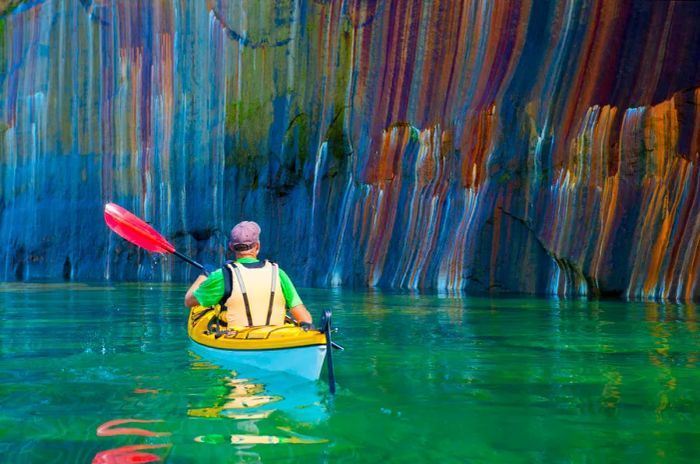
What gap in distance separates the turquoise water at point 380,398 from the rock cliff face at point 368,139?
6.94m

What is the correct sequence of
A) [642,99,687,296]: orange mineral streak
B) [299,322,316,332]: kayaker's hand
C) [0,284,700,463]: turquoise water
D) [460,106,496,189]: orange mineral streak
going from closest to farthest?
[0,284,700,463]: turquoise water, [299,322,316,332]: kayaker's hand, [642,99,687,296]: orange mineral streak, [460,106,496,189]: orange mineral streak

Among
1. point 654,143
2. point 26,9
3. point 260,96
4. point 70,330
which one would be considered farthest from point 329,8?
point 70,330

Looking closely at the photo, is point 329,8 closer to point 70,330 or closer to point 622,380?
point 70,330

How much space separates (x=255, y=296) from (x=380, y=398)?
4.63 feet

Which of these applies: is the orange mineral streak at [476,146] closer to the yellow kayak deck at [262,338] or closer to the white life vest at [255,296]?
the yellow kayak deck at [262,338]

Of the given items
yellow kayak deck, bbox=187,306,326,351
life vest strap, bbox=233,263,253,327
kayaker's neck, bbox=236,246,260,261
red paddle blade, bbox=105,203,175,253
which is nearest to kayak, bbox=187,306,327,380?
yellow kayak deck, bbox=187,306,326,351

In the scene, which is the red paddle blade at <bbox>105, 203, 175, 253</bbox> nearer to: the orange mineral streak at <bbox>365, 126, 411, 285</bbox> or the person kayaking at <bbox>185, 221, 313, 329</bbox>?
the person kayaking at <bbox>185, 221, 313, 329</bbox>

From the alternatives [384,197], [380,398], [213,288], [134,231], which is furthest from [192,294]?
[384,197]

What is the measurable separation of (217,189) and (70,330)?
1934 centimetres

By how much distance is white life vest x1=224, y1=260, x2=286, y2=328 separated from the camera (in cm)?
687

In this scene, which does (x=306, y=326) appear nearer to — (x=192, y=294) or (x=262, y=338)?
(x=262, y=338)

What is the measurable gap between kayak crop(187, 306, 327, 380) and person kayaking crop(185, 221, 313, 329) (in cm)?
14

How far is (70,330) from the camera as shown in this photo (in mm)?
10945

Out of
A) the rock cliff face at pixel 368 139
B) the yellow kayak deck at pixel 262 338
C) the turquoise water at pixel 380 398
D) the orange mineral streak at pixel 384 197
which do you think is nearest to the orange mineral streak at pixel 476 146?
the rock cliff face at pixel 368 139
